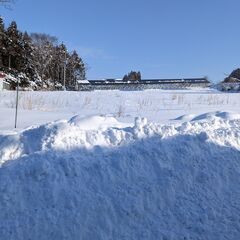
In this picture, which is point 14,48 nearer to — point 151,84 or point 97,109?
point 151,84

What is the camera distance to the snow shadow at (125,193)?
6.52 m

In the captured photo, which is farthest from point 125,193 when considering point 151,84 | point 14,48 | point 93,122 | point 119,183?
point 14,48

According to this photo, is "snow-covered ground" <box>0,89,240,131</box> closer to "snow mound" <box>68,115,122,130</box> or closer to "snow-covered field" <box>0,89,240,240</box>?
"snow mound" <box>68,115,122,130</box>

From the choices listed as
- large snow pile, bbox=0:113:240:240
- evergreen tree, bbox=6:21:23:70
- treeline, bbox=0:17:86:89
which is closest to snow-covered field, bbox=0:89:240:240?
large snow pile, bbox=0:113:240:240

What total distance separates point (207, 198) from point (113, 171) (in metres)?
1.38

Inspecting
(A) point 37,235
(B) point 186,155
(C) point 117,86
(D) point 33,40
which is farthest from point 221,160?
(D) point 33,40

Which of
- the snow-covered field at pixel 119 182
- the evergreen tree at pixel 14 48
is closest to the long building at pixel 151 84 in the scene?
the evergreen tree at pixel 14 48

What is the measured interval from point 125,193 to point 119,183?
186mm

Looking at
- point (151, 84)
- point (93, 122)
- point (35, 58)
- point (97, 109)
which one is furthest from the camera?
point (35, 58)

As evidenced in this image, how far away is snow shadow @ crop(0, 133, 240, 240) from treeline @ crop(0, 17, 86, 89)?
54.9 meters

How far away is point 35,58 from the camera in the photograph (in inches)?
2955

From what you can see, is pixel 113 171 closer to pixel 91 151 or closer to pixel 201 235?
pixel 91 151

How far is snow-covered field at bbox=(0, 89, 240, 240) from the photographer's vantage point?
655cm

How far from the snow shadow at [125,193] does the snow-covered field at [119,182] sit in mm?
13
